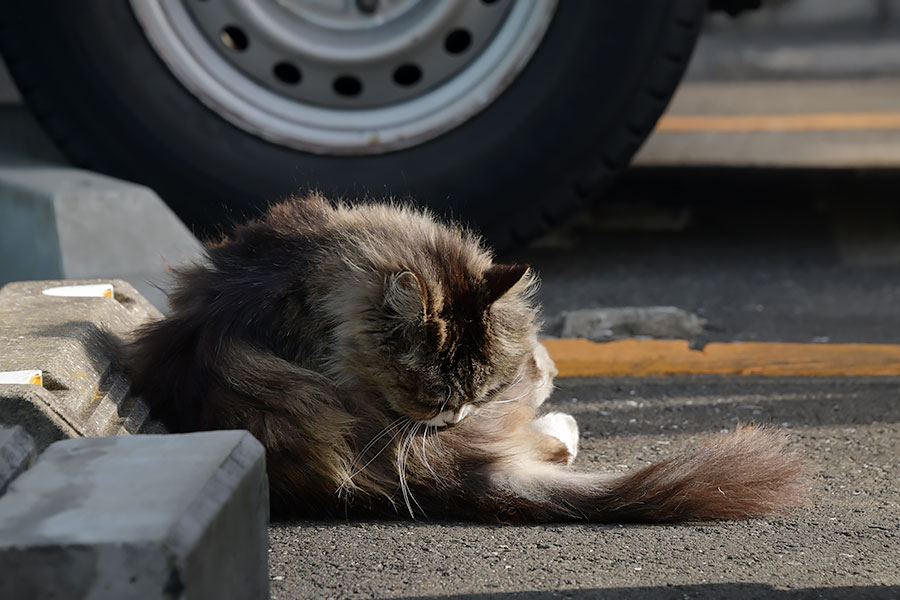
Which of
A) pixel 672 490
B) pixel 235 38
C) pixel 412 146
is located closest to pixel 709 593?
pixel 672 490

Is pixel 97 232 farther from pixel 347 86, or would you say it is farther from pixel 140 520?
pixel 140 520

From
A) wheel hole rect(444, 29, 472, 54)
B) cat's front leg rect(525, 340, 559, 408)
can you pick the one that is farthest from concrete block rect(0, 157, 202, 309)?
cat's front leg rect(525, 340, 559, 408)

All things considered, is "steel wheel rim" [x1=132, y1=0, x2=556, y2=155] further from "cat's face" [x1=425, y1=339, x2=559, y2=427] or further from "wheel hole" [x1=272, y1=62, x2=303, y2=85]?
"cat's face" [x1=425, y1=339, x2=559, y2=427]

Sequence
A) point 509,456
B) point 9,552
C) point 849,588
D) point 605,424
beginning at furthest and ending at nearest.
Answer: point 605,424 → point 509,456 → point 849,588 → point 9,552

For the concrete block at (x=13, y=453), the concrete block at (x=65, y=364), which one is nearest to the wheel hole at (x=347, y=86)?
the concrete block at (x=65, y=364)

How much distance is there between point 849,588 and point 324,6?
8.68ft

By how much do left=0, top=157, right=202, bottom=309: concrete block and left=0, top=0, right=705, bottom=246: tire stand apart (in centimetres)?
20

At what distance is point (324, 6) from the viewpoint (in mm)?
3738

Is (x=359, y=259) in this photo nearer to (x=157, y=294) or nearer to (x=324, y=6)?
(x=157, y=294)

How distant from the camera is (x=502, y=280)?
233 centimetres

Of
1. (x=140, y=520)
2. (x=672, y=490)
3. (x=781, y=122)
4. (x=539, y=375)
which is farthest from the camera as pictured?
(x=781, y=122)

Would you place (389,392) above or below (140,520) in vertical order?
above

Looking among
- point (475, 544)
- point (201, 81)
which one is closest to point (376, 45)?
point (201, 81)

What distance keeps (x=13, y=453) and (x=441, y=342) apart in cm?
91
